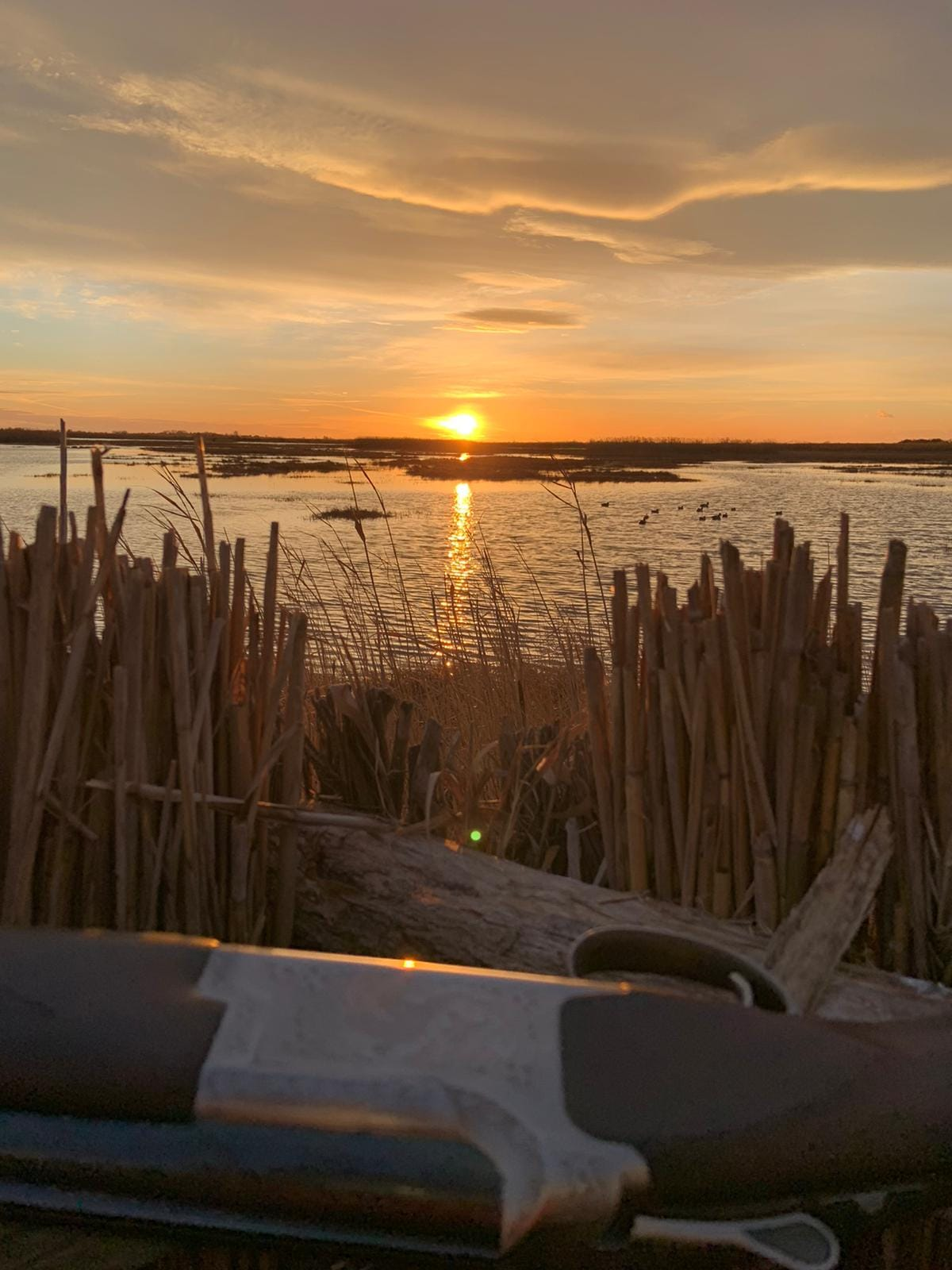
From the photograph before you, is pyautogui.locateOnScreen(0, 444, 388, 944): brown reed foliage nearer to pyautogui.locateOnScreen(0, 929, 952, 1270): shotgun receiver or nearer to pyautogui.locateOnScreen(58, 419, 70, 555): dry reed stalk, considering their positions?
pyautogui.locateOnScreen(58, 419, 70, 555): dry reed stalk

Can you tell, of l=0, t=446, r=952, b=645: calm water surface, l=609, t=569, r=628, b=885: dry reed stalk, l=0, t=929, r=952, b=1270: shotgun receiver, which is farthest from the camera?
l=0, t=446, r=952, b=645: calm water surface

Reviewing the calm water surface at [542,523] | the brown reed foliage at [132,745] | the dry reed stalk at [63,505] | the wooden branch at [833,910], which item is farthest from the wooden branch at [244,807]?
the calm water surface at [542,523]

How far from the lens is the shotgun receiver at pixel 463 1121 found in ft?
3.33

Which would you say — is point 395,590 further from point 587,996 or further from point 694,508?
point 694,508

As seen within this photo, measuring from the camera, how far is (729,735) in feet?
5.91

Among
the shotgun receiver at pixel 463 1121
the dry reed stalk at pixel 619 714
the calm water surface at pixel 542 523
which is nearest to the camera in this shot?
the shotgun receiver at pixel 463 1121

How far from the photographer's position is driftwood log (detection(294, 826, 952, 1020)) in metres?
1.66

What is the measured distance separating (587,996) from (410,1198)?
27 centimetres

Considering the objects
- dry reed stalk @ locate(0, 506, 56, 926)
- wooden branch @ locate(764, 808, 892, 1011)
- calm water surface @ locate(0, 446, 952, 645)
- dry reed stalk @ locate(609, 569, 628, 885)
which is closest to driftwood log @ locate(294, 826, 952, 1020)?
wooden branch @ locate(764, 808, 892, 1011)

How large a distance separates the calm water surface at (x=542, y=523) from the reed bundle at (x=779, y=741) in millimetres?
1717

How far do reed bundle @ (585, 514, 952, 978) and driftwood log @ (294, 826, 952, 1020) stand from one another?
0.13 metres

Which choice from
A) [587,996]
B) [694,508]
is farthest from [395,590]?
[694,508]

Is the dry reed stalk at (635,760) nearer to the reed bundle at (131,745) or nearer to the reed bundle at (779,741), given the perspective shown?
the reed bundle at (779,741)

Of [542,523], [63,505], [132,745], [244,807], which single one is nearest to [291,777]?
[244,807]
